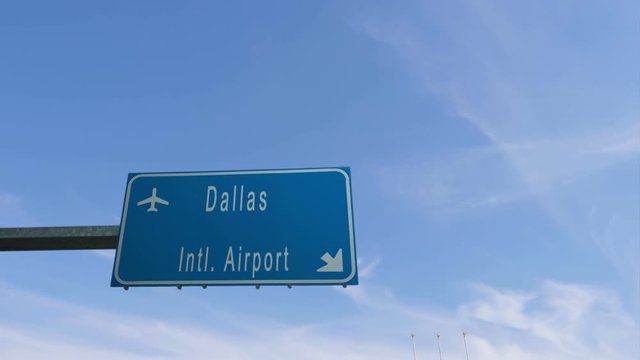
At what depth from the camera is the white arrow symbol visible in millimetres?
5336

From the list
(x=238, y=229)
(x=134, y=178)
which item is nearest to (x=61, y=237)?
(x=134, y=178)

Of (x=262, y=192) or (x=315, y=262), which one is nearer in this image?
(x=315, y=262)

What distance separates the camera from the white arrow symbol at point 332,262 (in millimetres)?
5336

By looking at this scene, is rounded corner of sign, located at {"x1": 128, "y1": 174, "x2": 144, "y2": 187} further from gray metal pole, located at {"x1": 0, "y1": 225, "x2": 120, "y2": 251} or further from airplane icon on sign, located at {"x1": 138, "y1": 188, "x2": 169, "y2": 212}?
gray metal pole, located at {"x1": 0, "y1": 225, "x2": 120, "y2": 251}

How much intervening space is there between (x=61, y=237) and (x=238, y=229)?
2.56 meters

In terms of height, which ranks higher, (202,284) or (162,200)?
(162,200)

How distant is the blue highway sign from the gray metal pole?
1.14ft

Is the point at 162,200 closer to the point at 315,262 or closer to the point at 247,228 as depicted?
the point at 247,228

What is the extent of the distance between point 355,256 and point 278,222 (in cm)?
111

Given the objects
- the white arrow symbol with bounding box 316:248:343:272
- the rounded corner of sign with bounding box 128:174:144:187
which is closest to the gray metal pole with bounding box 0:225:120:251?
the rounded corner of sign with bounding box 128:174:144:187

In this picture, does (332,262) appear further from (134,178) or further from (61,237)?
(61,237)

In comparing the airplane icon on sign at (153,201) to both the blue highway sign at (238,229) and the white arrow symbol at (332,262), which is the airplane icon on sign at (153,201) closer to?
the blue highway sign at (238,229)

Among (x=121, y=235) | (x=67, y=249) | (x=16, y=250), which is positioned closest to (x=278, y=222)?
(x=121, y=235)

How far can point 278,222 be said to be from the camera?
225 inches
